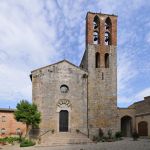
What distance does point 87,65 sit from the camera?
123ft

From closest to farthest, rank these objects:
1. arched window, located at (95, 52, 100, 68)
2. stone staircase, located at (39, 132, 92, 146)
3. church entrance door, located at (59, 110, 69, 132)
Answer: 1. stone staircase, located at (39, 132, 92, 146)
2. church entrance door, located at (59, 110, 69, 132)
3. arched window, located at (95, 52, 100, 68)

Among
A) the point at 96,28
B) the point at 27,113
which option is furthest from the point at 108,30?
the point at 27,113

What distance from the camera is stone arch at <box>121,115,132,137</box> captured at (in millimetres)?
40909

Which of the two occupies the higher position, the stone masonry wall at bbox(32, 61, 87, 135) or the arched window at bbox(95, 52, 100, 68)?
the arched window at bbox(95, 52, 100, 68)

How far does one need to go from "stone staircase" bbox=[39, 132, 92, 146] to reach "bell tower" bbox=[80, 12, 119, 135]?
241 cm

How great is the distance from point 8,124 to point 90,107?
1697cm

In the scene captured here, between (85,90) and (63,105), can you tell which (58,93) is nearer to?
(63,105)

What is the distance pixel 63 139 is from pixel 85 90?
6976 millimetres

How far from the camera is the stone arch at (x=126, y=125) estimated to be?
4091 cm

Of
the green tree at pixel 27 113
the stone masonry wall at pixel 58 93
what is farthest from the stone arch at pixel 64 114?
the green tree at pixel 27 113

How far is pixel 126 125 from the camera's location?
4178cm

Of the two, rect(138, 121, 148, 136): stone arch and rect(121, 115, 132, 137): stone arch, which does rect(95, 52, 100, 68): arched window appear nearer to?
rect(121, 115, 132, 137): stone arch

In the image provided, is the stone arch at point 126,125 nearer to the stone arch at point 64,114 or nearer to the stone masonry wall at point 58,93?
the stone masonry wall at point 58,93

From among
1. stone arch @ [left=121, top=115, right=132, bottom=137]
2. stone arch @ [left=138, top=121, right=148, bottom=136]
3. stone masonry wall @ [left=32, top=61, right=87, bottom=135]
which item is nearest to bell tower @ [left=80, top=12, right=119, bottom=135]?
stone masonry wall @ [left=32, top=61, right=87, bottom=135]
